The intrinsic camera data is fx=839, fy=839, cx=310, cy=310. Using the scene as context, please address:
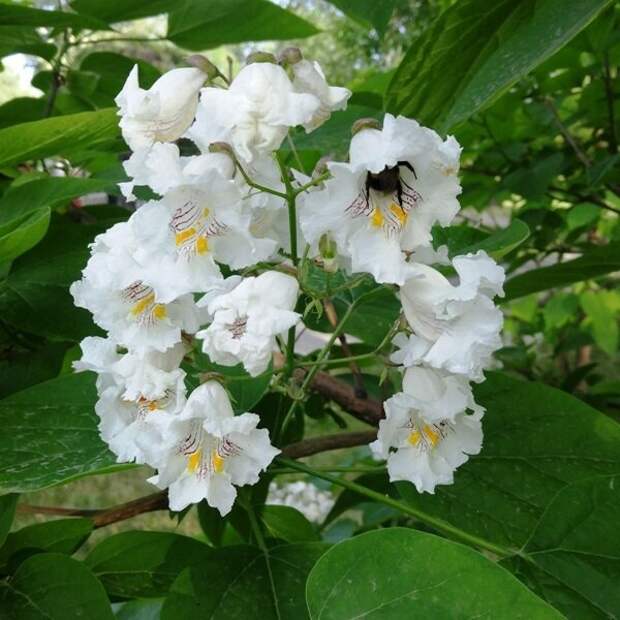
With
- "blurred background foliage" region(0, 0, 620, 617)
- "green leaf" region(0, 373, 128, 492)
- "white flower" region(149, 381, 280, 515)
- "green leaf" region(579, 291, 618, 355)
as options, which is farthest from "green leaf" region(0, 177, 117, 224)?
"green leaf" region(579, 291, 618, 355)

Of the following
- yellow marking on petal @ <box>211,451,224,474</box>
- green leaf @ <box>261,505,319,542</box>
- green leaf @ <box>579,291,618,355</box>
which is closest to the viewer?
yellow marking on petal @ <box>211,451,224,474</box>

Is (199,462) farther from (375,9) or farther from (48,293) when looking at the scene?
(375,9)

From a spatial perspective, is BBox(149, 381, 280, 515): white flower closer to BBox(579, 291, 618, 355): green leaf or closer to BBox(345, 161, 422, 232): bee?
BBox(345, 161, 422, 232): bee

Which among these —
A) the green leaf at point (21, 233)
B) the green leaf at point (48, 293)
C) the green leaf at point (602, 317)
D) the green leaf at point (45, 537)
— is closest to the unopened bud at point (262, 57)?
the green leaf at point (21, 233)

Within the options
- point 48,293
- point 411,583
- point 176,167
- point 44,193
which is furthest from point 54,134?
point 411,583

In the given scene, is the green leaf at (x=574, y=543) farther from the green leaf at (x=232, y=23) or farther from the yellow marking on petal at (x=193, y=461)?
the green leaf at (x=232, y=23)

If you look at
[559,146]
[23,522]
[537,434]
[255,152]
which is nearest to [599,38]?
[559,146]

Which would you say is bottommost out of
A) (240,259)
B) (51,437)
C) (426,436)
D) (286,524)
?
(286,524)
